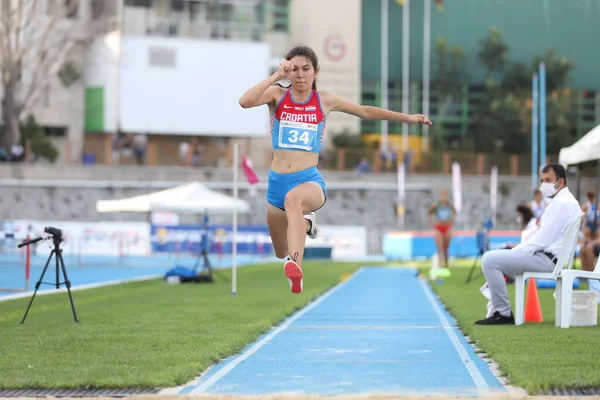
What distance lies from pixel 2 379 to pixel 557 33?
63190 millimetres

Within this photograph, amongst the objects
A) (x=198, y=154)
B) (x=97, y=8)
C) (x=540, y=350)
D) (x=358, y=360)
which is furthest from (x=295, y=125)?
(x=97, y=8)

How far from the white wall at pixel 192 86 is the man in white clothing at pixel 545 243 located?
152ft

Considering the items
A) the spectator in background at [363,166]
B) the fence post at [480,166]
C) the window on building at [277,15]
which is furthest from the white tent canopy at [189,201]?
the window on building at [277,15]

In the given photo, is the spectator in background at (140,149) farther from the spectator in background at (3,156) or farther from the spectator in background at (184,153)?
the spectator in background at (3,156)

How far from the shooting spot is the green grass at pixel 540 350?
27.2 feet

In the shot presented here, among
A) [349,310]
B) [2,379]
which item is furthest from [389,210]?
[2,379]

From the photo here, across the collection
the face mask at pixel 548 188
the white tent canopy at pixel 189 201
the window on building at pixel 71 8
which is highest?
the window on building at pixel 71 8

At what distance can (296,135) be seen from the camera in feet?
34.4

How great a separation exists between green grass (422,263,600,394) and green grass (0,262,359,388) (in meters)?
2.29

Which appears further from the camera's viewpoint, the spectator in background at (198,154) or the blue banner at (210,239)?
the spectator in background at (198,154)

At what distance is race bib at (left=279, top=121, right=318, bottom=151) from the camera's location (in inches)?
412

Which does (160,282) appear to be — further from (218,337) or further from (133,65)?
(133,65)

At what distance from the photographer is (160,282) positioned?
85.5ft

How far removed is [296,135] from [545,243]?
3.82m
